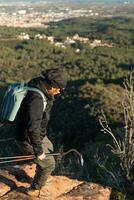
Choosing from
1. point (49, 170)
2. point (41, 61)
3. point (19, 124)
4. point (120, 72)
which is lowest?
point (49, 170)

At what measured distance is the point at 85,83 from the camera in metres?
41.1

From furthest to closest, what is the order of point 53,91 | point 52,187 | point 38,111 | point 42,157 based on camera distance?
1. point 52,187
2. point 42,157
3. point 53,91
4. point 38,111

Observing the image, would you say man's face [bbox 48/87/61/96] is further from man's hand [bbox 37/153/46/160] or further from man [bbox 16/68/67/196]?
man's hand [bbox 37/153/46/160]

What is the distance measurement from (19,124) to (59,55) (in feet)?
217

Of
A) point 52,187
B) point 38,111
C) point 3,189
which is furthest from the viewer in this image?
point 52,187

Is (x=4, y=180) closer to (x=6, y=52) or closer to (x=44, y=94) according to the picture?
(x=44, y=94)

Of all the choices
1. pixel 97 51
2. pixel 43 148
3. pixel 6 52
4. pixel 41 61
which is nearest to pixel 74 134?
→ pixel 43 148

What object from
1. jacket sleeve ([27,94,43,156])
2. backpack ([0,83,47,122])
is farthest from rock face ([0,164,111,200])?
backpack ([0,83,47,122])

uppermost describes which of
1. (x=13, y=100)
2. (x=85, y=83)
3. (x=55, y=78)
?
(x=85, y=83)

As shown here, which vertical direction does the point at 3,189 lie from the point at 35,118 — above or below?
below

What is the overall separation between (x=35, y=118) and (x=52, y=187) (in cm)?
154

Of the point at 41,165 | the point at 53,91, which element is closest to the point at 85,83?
the point at 41,165

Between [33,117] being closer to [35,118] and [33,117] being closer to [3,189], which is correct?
[35,118]

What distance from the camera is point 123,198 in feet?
24.5
